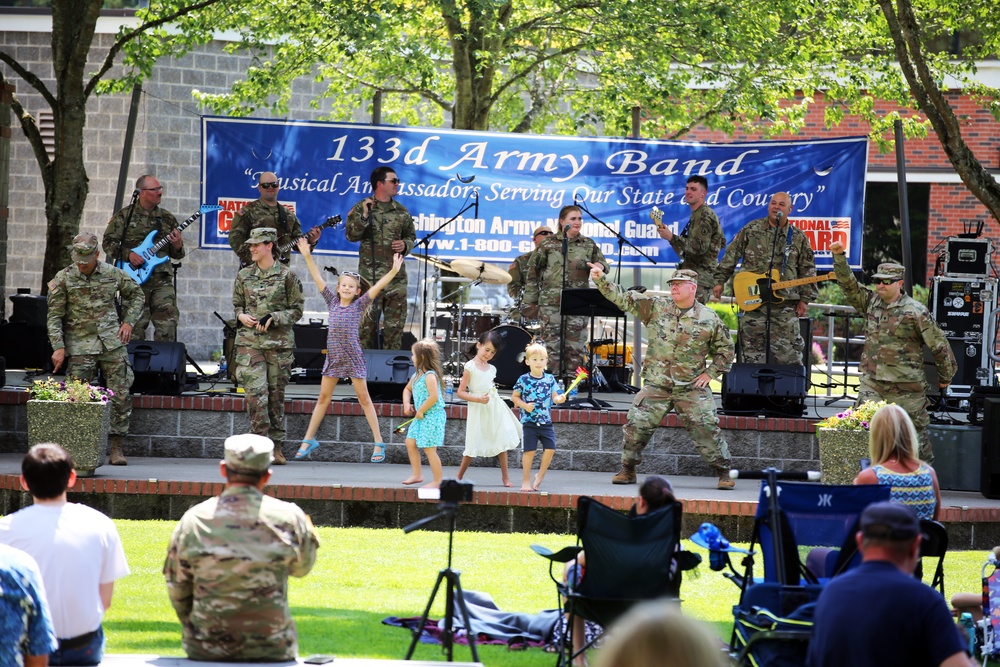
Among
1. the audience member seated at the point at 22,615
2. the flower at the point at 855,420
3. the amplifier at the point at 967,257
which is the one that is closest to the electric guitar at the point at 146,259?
the flower at the point at 855,420

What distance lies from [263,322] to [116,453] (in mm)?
1894

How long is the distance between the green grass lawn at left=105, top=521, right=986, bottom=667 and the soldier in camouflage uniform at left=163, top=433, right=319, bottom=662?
1525mm

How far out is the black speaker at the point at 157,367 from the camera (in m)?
13.1

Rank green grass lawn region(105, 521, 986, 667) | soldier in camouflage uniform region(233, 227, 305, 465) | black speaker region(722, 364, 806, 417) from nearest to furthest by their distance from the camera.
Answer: green grass lawn region(105, 521, 986, 667) < soldier in camouflage uniform region(233, 227, 305, 465) < black speaker region(722, 364, 806, 417)

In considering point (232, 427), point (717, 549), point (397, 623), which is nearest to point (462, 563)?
point (397, 623)

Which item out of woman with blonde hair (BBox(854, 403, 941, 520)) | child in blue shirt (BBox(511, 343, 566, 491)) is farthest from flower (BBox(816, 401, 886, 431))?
woman with blonde hair (BBox(854, 403, 941, 520))

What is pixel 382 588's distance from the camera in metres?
8.85

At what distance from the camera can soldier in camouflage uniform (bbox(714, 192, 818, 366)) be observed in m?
13.5

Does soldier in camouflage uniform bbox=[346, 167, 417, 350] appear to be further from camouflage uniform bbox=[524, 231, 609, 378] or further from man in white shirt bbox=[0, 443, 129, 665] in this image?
man in white shirt bbox=[0, 443, 129, 665]

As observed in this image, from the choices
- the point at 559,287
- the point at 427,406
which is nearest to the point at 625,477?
the point at 427,406

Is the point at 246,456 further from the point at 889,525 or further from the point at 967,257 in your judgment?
the point at 967,257

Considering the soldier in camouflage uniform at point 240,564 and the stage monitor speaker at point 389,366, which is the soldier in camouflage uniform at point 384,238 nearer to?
the stage monitor speaker at point 389,366

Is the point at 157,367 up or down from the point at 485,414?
up

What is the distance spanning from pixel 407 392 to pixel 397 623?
3674 mm
